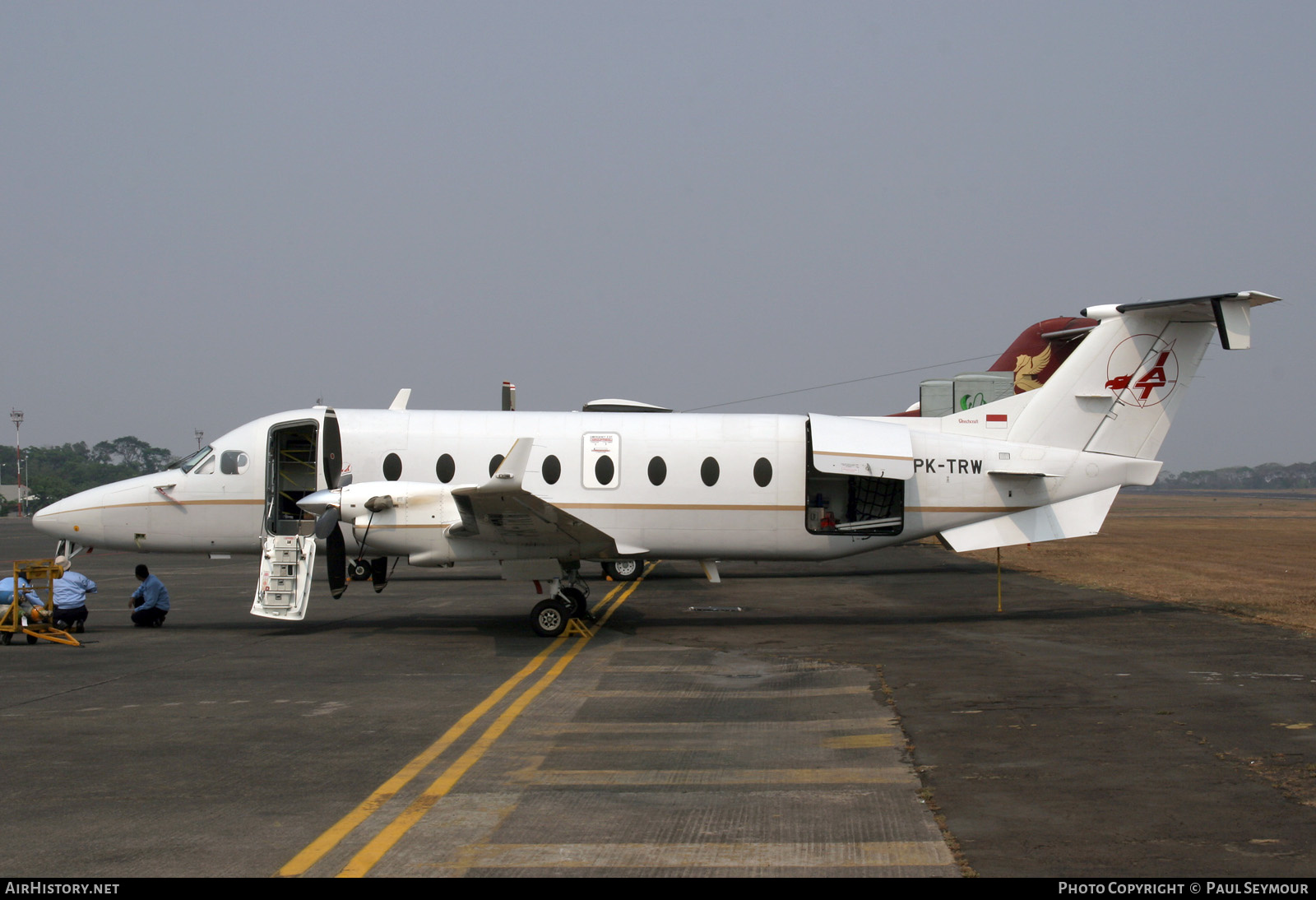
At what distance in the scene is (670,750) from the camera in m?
8.35

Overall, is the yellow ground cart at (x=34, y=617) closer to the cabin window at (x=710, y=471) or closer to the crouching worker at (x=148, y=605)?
the crouching worker at (x=148, y=605)

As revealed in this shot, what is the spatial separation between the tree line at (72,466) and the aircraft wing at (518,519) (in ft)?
267

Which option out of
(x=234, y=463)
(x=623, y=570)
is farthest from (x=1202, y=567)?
(x=234, y=463)

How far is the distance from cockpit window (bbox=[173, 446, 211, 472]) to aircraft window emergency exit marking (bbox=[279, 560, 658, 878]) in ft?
24.5

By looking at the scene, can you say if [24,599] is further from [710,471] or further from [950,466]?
[950,466]

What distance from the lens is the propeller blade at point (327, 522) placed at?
47.2 ft

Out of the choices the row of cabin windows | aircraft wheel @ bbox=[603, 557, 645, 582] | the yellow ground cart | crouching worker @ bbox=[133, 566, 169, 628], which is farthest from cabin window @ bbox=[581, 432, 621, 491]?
aircraft wheel @ bbox=[603, 557, 645, 582]

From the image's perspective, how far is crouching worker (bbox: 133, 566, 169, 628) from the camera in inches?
648

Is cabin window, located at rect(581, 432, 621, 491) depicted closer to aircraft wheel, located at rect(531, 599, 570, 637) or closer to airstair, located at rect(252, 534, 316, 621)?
aircraft wheel, located at rect(531, 599, 570, 637)

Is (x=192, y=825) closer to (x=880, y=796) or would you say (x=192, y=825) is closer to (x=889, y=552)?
(x=880, y=796)

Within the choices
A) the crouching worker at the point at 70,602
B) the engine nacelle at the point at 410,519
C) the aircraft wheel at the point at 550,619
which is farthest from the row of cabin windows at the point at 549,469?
the crouching worker at the point at 70,602
